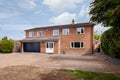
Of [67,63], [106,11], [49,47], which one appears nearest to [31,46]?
→ [49,47]

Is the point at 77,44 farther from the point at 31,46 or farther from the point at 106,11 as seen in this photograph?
the point at 106,11

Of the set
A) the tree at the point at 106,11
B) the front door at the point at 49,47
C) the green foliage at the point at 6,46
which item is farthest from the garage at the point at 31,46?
the tree at the point at 106,11

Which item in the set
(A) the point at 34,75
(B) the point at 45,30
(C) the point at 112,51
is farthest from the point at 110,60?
(B) the point at 45,30

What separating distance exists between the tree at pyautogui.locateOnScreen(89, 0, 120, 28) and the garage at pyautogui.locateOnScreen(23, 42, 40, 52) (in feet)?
92.5

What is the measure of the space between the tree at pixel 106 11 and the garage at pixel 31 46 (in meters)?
28.2

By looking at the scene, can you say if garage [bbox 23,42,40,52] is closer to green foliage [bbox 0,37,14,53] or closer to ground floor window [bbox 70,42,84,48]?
green foliage [bbox 0,37,14,53]

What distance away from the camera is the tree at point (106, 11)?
31.6ft

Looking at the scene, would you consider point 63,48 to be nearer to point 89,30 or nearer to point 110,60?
point 89,30

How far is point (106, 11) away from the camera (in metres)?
10.7

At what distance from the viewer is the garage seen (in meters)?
39.2

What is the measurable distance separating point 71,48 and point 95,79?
2346 centimetres

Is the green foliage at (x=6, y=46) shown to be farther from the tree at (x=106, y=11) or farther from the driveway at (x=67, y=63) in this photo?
the tree at (x=106, y=11)

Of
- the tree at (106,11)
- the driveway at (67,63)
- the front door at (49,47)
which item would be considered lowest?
the driveway at (67,63)

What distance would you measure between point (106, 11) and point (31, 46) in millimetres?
31653
